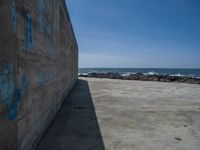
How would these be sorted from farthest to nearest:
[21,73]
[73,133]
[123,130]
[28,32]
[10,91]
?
1. [123,130]
2. [73,133]
3. [28,32]
4. [21,73]
5. [10,91]

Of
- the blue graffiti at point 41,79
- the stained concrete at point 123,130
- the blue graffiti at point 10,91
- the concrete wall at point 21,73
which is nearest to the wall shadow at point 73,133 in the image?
the stained concrete at point 123,130

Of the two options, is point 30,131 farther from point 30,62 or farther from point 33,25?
point 33,25

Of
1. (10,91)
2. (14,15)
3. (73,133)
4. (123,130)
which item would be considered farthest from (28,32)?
(123,130)

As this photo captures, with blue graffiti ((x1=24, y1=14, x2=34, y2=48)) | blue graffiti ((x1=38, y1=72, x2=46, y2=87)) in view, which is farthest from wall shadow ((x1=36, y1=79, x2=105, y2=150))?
blue graffiti ((x1=24, y1=14, x2=34, y2=48))

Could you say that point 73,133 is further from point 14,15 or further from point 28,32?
point 14,15

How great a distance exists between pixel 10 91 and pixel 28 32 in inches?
34.4

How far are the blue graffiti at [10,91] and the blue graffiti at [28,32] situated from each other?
0.55 metres

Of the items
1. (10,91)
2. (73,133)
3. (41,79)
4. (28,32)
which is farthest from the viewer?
(73,133)

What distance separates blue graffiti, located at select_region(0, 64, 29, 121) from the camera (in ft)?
5.05

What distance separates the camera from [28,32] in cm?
221

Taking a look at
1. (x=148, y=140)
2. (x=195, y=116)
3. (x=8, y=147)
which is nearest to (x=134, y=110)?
(x=195, y=116)

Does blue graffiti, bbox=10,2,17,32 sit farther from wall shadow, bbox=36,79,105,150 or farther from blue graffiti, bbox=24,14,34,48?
wall shadow, bbox=36,79,105,150

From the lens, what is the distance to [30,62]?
90.4 inches

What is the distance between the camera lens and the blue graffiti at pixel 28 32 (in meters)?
2.14
